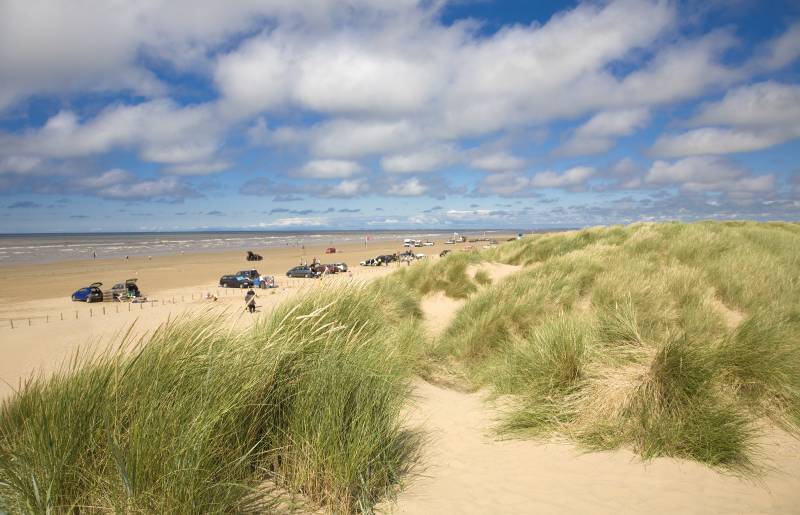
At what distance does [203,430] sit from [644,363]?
4873 millimetres

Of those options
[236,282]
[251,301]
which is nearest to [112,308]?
[236,282]

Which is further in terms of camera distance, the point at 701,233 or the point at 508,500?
the point at 701,233

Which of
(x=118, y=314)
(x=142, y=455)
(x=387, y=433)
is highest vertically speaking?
(x=142, y=455)

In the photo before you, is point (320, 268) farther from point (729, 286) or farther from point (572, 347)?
point (572, 347)

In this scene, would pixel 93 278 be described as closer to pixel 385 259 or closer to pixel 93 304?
pixel 93 304

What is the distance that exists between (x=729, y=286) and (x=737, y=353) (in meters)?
6.89

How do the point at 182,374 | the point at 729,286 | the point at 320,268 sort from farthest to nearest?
the point at 320,268 < the point at 729,286 < the point at 182,374

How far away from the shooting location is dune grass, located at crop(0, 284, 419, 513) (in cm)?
296

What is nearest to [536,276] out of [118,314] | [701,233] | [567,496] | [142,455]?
[567,496]

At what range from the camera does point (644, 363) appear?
540 cm

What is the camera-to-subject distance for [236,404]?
369 centimetres

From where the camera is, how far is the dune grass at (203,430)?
116 inches

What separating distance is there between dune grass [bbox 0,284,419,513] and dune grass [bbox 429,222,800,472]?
220cm

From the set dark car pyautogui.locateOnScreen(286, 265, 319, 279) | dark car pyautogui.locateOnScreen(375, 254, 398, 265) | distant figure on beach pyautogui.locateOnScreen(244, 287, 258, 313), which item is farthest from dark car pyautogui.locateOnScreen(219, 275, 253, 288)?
dark car pyautogui.locateOnScreen(375, 254, 398, 265)
